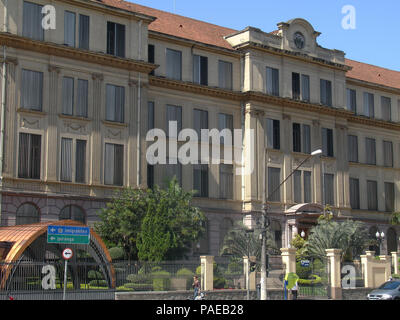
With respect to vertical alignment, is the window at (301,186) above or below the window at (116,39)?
below

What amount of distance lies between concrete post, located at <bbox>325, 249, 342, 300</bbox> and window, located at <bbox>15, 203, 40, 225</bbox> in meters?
17.9

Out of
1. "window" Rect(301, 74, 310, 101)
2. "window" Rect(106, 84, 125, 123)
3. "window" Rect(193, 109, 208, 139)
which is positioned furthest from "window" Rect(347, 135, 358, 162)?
"window" Rect(106, 84, 125, 123)

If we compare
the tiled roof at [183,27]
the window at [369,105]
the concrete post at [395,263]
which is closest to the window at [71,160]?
the tiled roof at [183,27]

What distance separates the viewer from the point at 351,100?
6231 centimetres

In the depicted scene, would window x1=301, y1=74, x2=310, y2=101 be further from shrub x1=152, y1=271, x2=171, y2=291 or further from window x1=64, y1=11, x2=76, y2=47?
shrub x1=152, y1=271, x2=171, y2=291

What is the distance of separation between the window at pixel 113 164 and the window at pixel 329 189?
1934cm

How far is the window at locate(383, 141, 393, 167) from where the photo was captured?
64562 millimetres

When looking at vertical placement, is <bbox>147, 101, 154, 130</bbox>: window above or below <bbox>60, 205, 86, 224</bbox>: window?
above

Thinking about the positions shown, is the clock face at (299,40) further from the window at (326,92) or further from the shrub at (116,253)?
the shrub at (116,253)

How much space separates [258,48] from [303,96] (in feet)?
19.6

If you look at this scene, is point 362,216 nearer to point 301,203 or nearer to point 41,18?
point 301,203

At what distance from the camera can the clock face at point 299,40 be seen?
188ft

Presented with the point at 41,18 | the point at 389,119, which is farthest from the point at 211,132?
the point at 389,119

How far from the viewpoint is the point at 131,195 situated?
4294 cm
